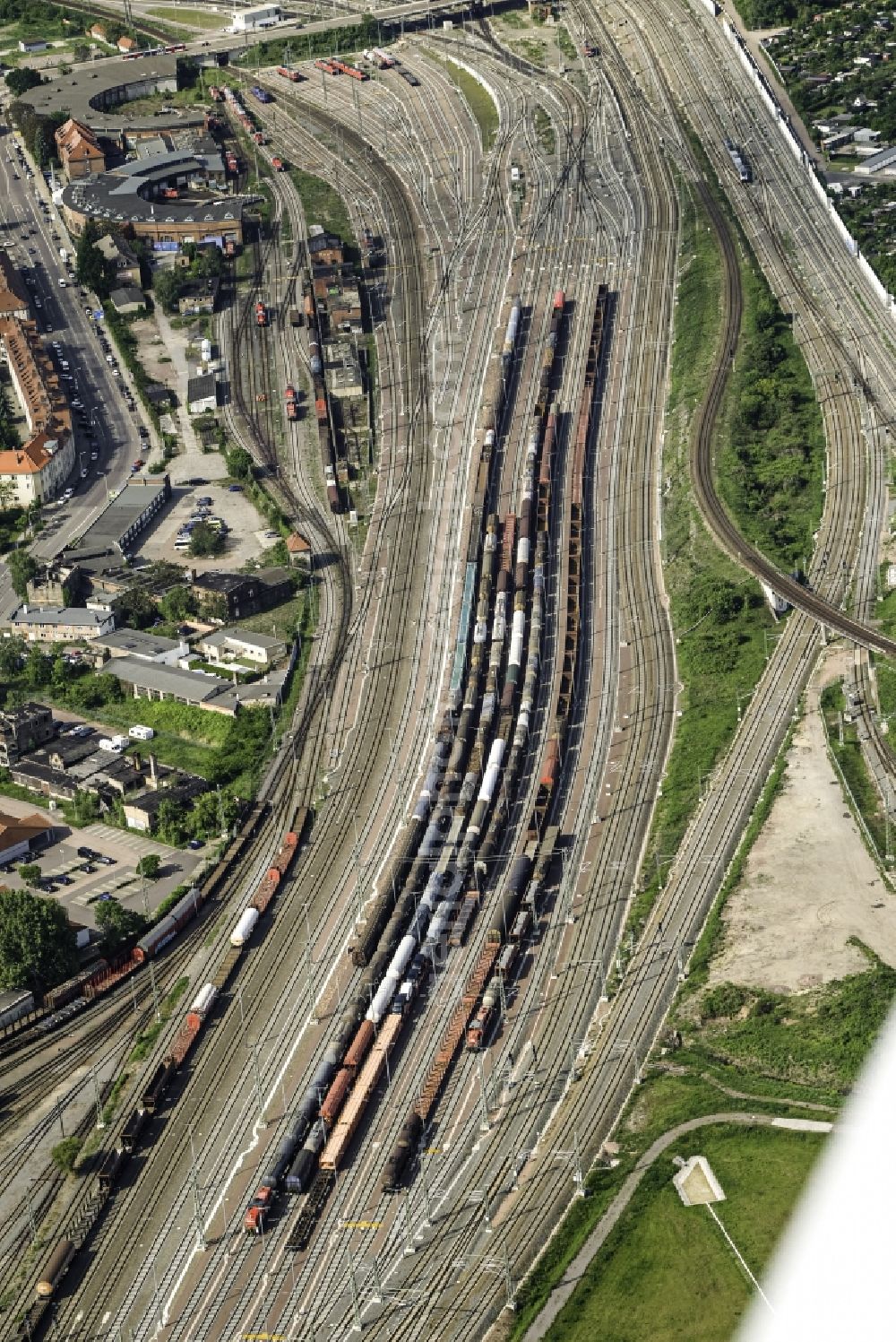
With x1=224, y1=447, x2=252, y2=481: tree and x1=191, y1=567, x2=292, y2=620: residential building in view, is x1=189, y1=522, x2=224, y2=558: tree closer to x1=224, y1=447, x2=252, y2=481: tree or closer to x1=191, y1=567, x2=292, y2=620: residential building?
x1=191, y1=567, x2=292, y2=620: residential building

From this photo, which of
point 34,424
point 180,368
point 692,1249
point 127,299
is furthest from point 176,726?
point 127,299

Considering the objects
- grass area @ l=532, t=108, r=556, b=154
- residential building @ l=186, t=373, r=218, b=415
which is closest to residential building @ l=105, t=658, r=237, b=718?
residential building @ l=186, t=373, r=218, b=415

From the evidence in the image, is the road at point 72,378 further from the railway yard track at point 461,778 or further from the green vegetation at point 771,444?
the green vegetation at point 771,444

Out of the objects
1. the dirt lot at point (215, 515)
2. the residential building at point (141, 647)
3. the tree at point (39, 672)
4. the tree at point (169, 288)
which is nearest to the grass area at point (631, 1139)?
the residential building at point (141, 647)

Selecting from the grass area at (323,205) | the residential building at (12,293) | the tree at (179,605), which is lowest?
the tree at (179,605)

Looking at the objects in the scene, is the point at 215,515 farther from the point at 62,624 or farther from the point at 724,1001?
the point at 724,1001

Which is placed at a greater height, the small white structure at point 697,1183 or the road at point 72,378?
the road at point 72,378
